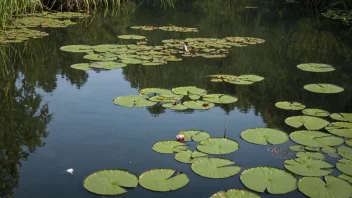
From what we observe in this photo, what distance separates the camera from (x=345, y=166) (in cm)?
216

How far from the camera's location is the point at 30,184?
1.98m

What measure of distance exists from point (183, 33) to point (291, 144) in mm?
3522

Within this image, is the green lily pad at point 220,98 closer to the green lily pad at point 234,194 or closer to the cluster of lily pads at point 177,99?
the cluster of lily pads at point 177,99

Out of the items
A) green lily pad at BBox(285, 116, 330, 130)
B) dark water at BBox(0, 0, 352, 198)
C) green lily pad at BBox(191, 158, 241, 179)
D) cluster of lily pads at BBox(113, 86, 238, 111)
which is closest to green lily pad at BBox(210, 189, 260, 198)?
dark water at BBox(0, 0, 352, 198)

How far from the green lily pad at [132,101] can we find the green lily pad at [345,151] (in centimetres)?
125

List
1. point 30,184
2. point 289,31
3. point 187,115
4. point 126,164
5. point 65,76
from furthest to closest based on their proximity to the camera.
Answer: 1. point 289,31
2. point 65,76
3. point 187,115
4. point 126,164
5. point 30,184

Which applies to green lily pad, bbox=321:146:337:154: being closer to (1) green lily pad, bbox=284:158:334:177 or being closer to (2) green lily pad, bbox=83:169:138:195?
(1) green lily pad, bbox=284:158:334:177

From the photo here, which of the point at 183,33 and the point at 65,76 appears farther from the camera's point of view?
the point at 183,33

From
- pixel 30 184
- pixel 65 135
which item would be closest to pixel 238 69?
pixel 65 135

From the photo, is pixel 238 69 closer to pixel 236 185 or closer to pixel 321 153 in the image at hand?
pixel 321 153

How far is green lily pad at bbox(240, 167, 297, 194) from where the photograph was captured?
6.44 ft

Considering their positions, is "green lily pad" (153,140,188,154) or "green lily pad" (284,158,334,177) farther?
"green lily pad" (153,140,188,154)

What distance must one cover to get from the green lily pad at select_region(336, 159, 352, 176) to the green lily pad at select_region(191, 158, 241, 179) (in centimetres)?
50

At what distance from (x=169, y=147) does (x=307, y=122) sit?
3.06ft
